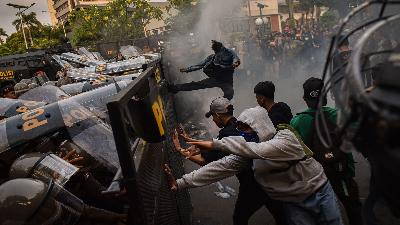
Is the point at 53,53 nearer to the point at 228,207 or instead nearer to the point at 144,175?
the point at 228,207

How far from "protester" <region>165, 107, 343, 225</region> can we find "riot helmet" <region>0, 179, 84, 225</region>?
91 cm

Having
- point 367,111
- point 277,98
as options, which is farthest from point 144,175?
point 277,98

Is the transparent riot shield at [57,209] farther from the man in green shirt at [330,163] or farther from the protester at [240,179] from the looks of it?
the man in green shirt at [330,163]

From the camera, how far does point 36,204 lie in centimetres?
221

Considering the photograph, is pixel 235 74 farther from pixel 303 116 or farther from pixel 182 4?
pixel 182 4

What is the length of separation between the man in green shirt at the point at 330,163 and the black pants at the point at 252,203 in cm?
58

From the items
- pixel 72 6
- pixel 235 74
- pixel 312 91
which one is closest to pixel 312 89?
pixel 312 91

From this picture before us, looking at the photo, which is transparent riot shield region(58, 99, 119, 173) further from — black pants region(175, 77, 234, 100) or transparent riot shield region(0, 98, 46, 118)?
black pants region(175, 77, 234, 100)

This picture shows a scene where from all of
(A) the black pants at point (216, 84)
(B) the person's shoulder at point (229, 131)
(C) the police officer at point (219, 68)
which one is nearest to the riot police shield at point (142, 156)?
(B) the person's shoulder at point (229, 131)

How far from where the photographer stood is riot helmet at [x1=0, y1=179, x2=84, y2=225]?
7.18ft

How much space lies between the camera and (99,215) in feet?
8.42

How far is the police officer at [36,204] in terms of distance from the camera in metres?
2.19

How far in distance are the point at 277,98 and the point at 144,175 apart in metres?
9.23

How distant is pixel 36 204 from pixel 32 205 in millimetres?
22
